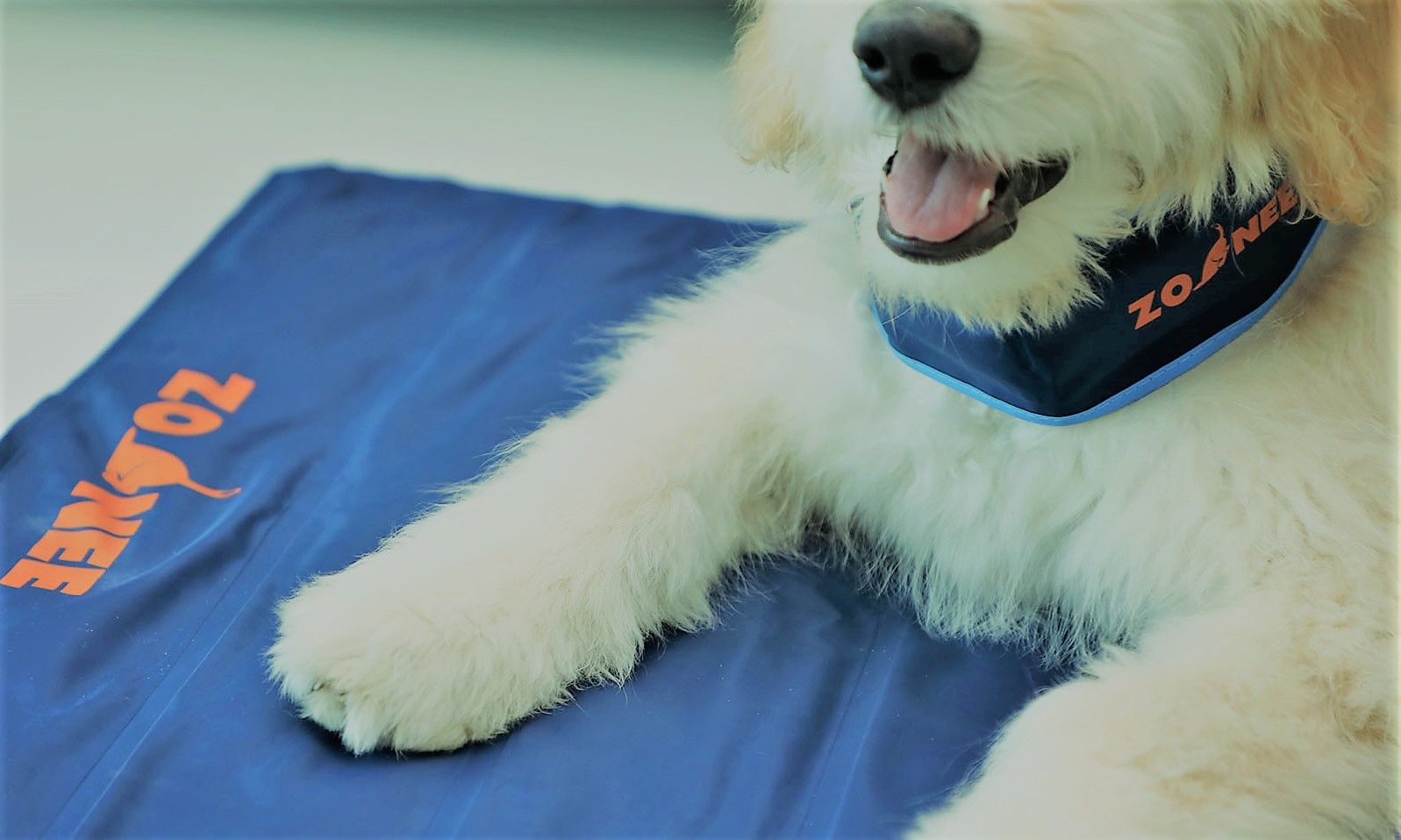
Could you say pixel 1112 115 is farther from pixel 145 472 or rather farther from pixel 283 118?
pixel 283 118

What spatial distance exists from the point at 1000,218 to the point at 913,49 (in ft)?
0.80

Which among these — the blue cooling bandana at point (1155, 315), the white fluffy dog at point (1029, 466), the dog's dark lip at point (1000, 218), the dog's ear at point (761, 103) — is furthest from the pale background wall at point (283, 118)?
the dog's dark lip at point (1000, 218)

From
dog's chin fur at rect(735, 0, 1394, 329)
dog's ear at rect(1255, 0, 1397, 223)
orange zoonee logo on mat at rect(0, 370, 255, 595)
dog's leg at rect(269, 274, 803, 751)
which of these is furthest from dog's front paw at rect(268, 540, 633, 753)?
dog's ear at rect(1255, 0, 1397, 223)

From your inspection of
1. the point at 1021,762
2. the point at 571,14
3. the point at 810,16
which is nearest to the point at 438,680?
the point at 1021,762

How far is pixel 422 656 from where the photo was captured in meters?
1.66

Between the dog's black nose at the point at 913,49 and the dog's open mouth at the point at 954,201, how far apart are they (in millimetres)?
138

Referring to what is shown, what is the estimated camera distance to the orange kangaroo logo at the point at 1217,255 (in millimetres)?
1584

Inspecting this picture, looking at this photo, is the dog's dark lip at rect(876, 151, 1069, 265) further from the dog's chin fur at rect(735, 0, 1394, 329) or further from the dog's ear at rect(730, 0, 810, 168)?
the dog's ear at rect(730, 0, 810, 168)

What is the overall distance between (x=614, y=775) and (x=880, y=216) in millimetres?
729

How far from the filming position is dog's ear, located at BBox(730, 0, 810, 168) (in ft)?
5.52

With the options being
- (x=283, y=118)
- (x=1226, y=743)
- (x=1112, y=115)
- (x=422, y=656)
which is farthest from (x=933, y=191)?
(x=283, y=118)

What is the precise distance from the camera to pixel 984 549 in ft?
5.88

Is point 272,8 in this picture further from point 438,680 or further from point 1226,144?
point 1226,144

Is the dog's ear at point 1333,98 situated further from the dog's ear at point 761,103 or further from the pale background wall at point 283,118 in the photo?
the pale background wall at point 283,118
